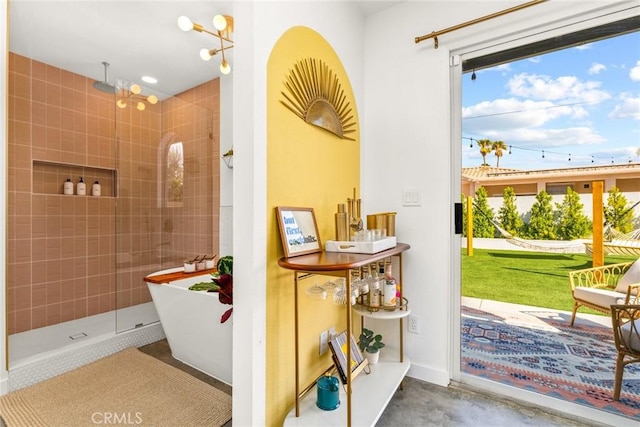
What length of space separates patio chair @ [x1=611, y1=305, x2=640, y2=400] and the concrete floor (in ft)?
1.02

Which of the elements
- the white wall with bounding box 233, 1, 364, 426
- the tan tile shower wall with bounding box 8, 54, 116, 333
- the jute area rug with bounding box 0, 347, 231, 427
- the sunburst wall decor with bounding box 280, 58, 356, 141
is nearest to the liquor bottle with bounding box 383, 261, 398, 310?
the white wall with bounding box 233, 1, 364, 426

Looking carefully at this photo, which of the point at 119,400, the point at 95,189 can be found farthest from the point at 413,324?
the point at 95,189

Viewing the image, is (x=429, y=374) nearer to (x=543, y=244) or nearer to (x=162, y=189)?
(x=543, y=244)

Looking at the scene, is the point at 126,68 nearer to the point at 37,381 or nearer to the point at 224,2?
the point at 224,2

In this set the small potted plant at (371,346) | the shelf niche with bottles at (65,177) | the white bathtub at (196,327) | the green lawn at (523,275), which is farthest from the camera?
the shelf niche with bottles at (65,177)

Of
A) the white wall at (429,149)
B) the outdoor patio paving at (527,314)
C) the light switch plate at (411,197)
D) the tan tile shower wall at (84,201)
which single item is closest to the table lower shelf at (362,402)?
the white wall at (429,149)

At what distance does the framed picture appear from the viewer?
141cm

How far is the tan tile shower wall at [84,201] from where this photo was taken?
2635 mm

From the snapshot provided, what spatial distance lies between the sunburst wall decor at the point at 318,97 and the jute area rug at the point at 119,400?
174cm

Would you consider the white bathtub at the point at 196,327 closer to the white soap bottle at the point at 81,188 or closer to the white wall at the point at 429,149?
the white wall at the point at 429,149

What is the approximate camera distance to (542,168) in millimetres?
1825

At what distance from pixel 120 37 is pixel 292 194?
2.15 metres

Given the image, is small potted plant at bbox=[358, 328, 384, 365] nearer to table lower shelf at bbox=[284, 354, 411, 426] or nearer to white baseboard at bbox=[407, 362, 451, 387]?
table lower shelf at bbox=[284, 354, 411, 426]

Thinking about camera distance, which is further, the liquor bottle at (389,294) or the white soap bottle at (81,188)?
the white soap bottle at (81,188)
